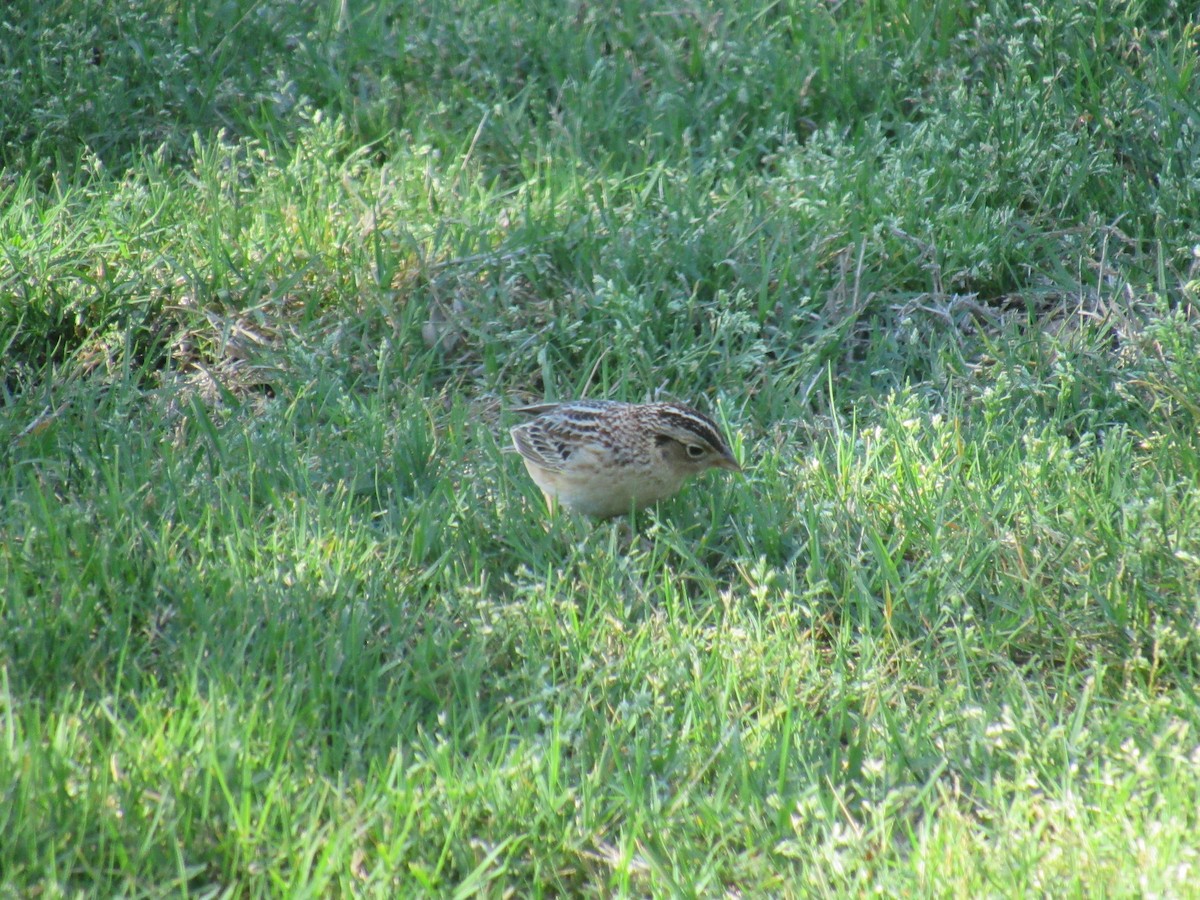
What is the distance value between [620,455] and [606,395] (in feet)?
3.83

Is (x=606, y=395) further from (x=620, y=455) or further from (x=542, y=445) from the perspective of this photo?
(x=620, y=455)

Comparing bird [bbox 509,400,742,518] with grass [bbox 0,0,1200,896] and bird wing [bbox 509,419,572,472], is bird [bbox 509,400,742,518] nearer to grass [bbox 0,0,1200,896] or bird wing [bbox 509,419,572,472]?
bird wing [bbox 509,419,572,472]

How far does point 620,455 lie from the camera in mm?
5746

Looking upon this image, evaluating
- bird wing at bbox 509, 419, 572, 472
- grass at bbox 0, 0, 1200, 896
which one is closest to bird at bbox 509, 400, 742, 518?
bird wing at bbox 509, 419, 572, 472

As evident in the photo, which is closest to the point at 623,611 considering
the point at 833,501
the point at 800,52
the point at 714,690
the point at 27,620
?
the point at 714,690

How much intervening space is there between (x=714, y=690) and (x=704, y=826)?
0.66 metres

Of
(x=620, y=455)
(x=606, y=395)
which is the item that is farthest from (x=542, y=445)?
(x=606, y=395)

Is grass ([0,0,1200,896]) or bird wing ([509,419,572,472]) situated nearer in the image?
grass ([0,0,1200,896])

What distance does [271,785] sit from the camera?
3.99m

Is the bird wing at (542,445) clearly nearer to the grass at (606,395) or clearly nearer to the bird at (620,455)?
the bird at (620,455)

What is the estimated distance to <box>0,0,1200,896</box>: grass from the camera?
13.4 ft

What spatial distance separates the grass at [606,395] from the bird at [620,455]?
0.62ft

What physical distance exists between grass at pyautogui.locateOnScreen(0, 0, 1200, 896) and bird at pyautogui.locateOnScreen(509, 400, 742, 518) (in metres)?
0.19

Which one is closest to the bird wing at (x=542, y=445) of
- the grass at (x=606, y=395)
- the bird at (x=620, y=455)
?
the bird at (x=620, y=455)
